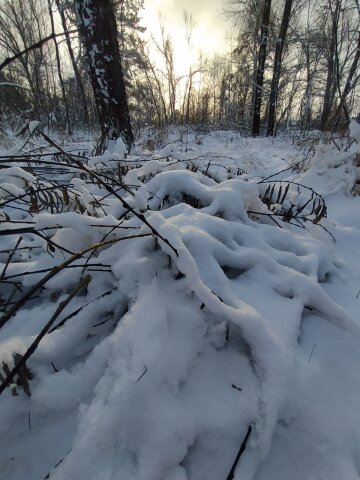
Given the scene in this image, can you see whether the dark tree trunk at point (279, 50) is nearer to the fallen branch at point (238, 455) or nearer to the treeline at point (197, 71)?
the treeline at point (197, 71)

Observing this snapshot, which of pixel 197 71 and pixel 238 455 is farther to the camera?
pixel 197 71

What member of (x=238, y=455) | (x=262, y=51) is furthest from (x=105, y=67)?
(x=262, y=51)

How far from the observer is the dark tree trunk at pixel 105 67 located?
13.0 ft

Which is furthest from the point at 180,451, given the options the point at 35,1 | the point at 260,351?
the point at 35,1

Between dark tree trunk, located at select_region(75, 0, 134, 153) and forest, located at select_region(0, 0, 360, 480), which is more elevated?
dark tree trunk, located at select_region(75, 0, 134, 153)

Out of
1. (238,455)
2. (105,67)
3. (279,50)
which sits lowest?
(238,455)

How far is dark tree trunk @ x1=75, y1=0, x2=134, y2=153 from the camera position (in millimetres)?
3953

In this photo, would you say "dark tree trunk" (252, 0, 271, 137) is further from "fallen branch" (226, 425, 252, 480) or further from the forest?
"fallen branch" (226, 425, 252, 480)

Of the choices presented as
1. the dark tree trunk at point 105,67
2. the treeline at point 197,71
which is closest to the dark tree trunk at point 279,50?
the treeline at point 197,71

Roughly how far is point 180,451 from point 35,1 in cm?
1814

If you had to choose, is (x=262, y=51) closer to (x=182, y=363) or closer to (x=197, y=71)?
(x=197, y=71)

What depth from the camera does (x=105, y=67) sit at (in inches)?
161

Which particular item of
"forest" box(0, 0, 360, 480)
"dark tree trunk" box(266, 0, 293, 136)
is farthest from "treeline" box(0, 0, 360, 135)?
"forest" box(0, 0, 360, 480)

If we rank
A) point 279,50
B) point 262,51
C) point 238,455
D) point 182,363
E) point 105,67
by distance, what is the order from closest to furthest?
Result: point 238,455, point 182,363, point 105,67, point 279,50, point 262,51
